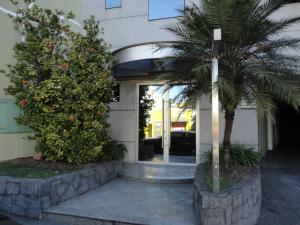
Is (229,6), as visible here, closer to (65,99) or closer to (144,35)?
(65,99)

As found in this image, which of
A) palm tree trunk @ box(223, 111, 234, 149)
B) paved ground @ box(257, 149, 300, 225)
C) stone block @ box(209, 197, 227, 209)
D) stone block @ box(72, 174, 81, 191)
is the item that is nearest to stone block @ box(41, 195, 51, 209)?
stone block @ box(72, 174, 81, 191)

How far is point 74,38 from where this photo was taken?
8.51 metres

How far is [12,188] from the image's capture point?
21.5 feet

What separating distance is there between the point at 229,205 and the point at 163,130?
5.82 metres

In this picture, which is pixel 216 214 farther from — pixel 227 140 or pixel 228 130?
pixel 228 130

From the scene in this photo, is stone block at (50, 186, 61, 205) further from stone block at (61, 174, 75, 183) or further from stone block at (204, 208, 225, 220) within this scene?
stone block at (204, 208, 225, 220)

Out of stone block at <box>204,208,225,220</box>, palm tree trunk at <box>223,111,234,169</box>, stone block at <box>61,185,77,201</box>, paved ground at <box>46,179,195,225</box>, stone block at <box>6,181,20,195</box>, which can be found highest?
palm tree trunk at <box>223,111,234,169</box>

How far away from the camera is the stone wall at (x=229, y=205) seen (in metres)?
5.11

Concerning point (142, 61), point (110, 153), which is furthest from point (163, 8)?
point (110, 153)

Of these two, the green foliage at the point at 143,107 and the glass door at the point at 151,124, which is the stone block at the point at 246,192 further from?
the green foliage at the point at 143,107

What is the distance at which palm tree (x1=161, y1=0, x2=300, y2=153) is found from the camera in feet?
20.5

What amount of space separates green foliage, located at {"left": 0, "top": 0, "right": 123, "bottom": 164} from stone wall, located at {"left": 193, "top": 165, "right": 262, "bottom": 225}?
134 inches

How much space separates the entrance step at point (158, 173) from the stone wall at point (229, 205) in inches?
98.4

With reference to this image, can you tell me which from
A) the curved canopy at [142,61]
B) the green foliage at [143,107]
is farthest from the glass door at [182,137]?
the curved canopy at [142,61]
